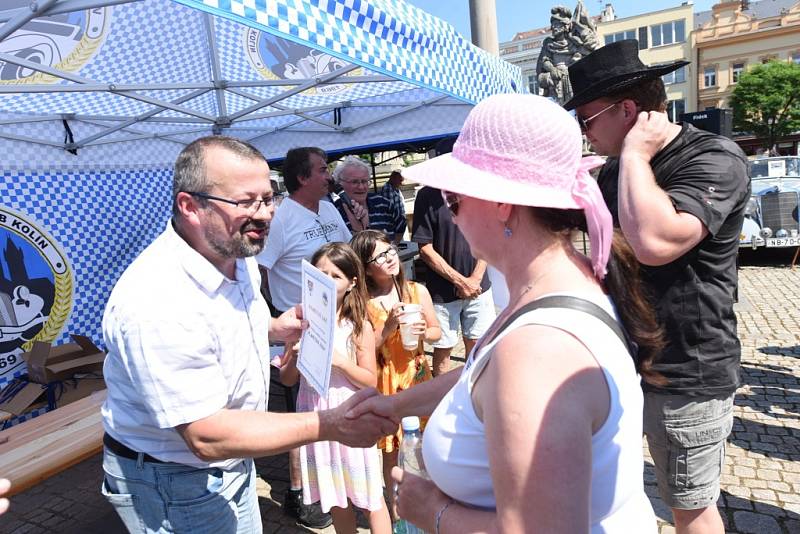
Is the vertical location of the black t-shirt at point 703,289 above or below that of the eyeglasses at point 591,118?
below

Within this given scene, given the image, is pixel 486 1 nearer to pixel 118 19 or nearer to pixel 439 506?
pixel 118 19

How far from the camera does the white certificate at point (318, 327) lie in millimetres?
1738

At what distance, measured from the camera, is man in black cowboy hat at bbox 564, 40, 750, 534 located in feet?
5.82

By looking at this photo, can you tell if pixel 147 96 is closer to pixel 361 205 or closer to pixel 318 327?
pixel 361 205

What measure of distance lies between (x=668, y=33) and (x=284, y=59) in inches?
2266

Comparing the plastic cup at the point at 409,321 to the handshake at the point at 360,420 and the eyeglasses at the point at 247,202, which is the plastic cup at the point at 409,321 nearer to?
the handshake at the point at 360,420

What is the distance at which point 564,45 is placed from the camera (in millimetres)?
8641

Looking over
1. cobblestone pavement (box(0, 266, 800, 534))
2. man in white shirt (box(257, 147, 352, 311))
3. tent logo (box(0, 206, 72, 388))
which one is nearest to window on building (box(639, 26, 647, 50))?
cobblestone pavement (box(0, 266, 800, 534))

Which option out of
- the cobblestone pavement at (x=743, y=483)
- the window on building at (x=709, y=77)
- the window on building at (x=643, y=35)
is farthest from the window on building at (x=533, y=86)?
the window on building at (x=709, y=77)

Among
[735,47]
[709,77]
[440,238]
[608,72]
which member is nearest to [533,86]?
[709,77]

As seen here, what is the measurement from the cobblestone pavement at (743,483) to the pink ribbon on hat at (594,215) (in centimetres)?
245

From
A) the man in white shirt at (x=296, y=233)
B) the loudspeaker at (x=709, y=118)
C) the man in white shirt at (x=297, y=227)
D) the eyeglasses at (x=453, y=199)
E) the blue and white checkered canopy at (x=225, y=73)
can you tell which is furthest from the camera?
the loudspeaker at (x=709, y=118)

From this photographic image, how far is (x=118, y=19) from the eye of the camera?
3.78 meters

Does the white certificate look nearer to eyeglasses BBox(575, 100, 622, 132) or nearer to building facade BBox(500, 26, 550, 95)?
eyeglasses BBox(575, 100, 622, 132)
